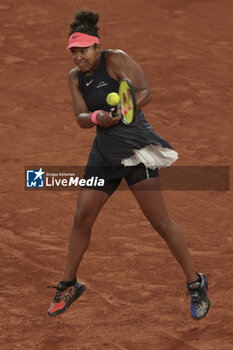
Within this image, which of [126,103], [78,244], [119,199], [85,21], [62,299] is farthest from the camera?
[119,199]

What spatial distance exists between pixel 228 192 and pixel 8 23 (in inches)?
252

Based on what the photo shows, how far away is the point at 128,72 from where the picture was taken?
17.4 ft

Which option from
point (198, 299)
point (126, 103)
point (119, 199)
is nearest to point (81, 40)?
point (126, 103)

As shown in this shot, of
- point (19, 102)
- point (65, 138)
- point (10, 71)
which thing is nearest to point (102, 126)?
point (65, 138)

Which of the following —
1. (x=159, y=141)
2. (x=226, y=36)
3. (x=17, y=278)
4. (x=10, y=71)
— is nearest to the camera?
(x=159, y=141)

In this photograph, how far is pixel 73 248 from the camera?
564 centimetres

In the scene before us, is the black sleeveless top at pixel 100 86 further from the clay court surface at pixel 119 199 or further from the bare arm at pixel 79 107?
the clay court surface at pixel 119 199

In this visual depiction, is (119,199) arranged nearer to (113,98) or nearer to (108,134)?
(108,134)

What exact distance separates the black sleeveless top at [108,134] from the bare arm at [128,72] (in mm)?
49

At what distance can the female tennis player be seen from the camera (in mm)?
5309

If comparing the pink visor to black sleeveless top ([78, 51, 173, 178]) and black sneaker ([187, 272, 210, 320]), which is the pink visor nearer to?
black sleeveless top ([78, 51, 173, 178])

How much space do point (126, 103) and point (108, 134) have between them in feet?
1.34

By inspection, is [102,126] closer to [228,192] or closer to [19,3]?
[228,192]

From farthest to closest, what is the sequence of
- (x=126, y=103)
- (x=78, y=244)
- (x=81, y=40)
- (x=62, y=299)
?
1. (x=62, y=299)
2. (x=78, y=244)
3. (x=81, y=40)
4. (x=126, y=103)
